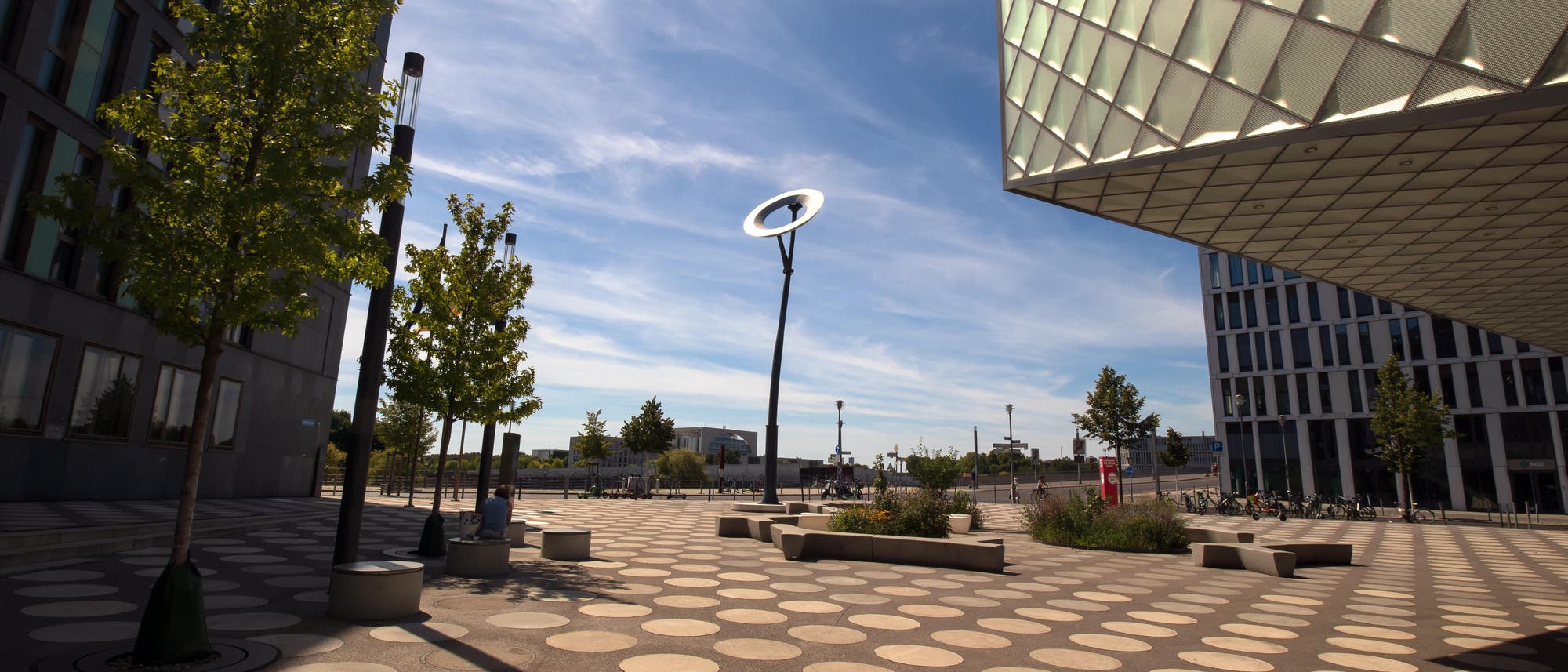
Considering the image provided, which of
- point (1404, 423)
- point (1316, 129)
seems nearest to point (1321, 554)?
point (1316, 129)

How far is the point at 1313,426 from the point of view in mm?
49125

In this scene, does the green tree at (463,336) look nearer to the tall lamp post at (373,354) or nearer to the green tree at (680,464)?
the tall lamp post at (373,354)

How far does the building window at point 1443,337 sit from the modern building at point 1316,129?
30.4 meters

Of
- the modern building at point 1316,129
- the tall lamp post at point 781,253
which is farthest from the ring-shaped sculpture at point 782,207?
the modern building at point 1316,129

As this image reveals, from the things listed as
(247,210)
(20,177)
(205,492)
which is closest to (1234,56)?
(247,210)

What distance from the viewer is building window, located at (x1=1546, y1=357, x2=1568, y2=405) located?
40.6m

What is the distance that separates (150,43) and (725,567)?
20.5m

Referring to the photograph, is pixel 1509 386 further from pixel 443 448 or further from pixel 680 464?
pixel 680 464

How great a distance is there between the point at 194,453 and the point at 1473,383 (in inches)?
2326

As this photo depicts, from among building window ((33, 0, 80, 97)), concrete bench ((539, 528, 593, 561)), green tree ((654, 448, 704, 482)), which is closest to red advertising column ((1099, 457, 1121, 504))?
concrete bench ((539, 528, 593, 561))

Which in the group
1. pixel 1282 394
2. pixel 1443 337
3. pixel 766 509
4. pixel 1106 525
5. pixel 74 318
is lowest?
pixel 766 509

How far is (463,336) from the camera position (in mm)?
12719

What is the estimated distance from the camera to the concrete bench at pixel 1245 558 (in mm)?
11930

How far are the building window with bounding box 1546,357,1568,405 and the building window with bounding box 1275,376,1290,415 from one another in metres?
12.7
